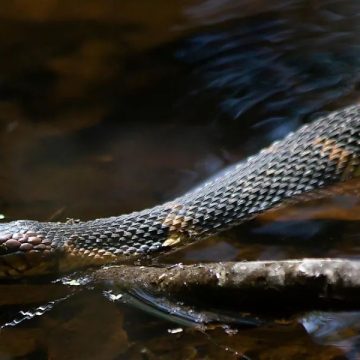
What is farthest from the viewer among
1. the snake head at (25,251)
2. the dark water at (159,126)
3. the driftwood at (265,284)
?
the snake head at (25,251)

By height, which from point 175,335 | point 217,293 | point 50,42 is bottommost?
point 175,335

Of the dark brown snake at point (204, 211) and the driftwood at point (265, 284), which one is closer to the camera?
the driftwood at point (265, 284)

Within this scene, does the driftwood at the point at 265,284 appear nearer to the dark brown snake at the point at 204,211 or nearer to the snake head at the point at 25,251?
the dark brown snake at the point at 204,211

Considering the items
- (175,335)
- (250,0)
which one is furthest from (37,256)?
(250,0)

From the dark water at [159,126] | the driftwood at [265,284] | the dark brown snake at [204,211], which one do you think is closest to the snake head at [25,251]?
the dark brown snake at [204,211]

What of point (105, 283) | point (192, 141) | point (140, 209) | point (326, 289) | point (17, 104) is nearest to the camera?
point (326, 289)

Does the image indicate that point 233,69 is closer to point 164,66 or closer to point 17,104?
point 164,66
